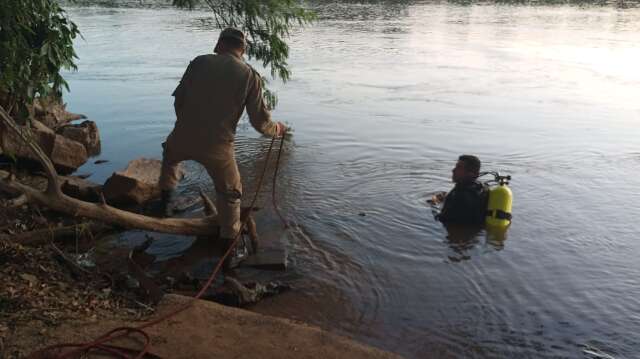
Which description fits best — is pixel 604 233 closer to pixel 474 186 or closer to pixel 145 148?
pixel 474 186

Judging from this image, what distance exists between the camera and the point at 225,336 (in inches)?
167

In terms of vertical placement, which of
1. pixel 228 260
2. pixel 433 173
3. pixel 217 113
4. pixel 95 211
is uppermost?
pixel 217 113

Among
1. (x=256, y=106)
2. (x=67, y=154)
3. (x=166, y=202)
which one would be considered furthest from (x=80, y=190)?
(x=256, y=106)

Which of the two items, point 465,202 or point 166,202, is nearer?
point 166,202

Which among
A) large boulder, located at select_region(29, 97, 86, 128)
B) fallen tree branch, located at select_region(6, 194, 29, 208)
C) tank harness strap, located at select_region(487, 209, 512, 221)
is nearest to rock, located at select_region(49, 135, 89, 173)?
large boulder, located at select_region(29, 97, 86, 128)

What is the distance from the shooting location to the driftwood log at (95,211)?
5.99 meters

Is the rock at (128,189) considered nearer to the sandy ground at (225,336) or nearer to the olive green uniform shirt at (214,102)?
the olive green uniform shirt at (214,102)

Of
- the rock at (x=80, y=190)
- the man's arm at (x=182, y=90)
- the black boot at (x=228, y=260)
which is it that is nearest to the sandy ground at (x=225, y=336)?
the black boot at (x=228, y=260)

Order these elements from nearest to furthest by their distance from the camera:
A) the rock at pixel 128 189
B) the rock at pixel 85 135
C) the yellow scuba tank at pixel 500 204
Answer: the yellow scuba tank at pixel 500 204 → the rock at pixel 128 189 → the rock at pixel 85 135

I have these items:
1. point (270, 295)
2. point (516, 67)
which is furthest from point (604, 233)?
point (516, 67)

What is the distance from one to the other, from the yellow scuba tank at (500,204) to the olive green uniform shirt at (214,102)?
3173 mm

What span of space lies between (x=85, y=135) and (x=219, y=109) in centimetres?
591

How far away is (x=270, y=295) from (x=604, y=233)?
4.86 metres

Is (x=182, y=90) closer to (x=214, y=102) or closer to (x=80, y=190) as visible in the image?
(x=214, y=102)
